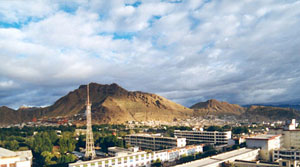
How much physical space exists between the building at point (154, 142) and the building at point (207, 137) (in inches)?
508

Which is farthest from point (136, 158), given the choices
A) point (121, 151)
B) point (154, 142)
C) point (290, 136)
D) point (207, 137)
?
point (290, 136)

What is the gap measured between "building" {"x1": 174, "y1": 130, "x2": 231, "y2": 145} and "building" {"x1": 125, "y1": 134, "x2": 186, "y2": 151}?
42.3 ft

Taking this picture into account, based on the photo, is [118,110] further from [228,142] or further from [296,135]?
[296,135]

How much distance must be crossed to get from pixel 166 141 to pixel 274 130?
29466 mm

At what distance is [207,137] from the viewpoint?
78.1 meters

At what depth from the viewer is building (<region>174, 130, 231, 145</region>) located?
7394 cm

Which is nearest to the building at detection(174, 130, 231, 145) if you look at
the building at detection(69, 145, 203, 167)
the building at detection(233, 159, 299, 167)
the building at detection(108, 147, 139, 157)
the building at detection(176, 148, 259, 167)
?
the building at detection(69, 145, 203, 167)

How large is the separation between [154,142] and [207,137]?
18631 mm

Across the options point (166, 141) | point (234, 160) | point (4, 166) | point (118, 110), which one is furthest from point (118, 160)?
point (118, 110)

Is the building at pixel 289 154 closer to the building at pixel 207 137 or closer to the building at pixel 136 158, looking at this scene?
the building at pixel 136 158

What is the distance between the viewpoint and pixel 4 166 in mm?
34469

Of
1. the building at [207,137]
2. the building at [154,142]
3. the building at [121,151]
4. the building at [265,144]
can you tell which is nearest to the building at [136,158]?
the building at [121,151]

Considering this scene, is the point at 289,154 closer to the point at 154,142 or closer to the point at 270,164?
the point at 270,164

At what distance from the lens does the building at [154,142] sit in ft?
221
